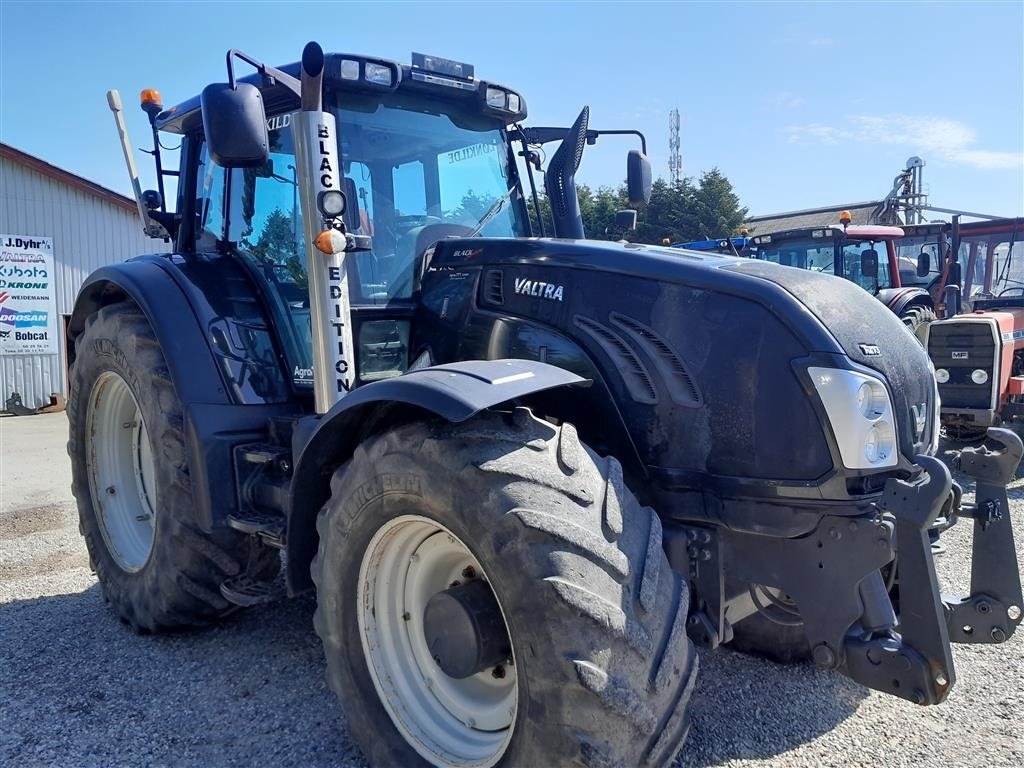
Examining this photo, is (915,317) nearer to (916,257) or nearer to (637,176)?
(916,257)

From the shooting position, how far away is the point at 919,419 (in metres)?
2.72

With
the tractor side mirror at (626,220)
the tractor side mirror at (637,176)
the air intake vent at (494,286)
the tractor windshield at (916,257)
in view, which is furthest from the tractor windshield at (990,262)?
the air intake vent at (494,286)

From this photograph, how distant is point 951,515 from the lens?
2672mm

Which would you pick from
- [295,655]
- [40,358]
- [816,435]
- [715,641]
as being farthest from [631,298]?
[40,358]

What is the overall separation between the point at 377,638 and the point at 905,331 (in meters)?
2.07

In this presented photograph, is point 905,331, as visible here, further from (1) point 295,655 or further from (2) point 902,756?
(1) point 295,655

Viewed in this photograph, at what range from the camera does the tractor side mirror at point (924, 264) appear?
1152 cm

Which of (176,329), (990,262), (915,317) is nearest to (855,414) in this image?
(176,329)

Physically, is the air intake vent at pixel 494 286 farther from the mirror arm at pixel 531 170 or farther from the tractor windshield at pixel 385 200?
the mirror arm at pixel 531 170

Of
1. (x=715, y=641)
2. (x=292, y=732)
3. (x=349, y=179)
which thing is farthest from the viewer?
(x=349, y=179)

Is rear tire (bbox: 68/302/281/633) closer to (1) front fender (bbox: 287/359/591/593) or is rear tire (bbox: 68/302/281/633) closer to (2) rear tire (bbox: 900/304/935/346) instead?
(1) front fender (bbox: 287/359/591/593)

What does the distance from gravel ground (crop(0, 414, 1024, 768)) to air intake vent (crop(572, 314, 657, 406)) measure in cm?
123

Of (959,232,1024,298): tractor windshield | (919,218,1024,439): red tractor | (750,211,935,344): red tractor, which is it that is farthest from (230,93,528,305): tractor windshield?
(959,232,1024,298): tractor windshield

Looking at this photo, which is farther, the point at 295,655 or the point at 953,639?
the point at 295,655
